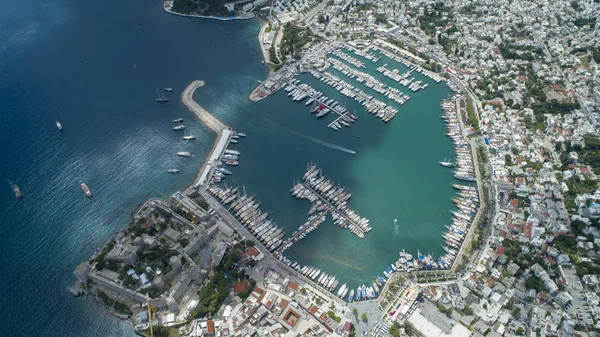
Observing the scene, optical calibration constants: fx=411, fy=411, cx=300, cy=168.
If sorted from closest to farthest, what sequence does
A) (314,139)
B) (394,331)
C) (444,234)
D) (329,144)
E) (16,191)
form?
(394,331) < (444,234) < (16,191) < (329,144) < (314,139)

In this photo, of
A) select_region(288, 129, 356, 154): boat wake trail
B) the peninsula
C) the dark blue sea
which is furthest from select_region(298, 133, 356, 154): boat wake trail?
the dark blue sea

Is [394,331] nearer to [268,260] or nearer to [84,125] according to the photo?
[268,260]

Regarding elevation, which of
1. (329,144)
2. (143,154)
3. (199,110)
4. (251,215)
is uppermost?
(199,110)

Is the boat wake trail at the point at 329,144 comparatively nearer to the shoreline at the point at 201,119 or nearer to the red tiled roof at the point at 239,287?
the shoreline at the point at 201,119

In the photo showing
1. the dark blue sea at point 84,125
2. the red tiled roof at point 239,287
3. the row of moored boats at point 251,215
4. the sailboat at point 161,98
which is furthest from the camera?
the sailboat at point 161,98

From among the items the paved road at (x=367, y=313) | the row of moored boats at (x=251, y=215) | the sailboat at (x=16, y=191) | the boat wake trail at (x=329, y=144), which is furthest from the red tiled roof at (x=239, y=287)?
the sailboat at (x=16, y=191)

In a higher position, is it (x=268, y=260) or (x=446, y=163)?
(x=446, y=163)

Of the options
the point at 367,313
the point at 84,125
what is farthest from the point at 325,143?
the point at 84,125
